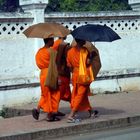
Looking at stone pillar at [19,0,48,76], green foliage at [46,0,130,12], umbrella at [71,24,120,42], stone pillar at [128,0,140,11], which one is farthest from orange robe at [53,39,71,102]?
green foliage at [46,0,130,12]

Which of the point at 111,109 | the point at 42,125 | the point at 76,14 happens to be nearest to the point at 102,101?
the point at 111,109

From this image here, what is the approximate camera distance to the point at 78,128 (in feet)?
30.9

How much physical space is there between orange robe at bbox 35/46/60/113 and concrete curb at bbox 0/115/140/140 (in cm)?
56

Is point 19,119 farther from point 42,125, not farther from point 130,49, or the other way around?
point 130,49

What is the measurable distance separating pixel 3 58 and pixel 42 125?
8.94ft

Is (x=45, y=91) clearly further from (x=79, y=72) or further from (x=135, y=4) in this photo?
(x=135, y=4)

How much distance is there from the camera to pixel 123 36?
539 inches

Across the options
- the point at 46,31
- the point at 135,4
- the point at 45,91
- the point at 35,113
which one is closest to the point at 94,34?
the point at 46,31

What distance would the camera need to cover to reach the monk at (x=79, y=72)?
9562 millimetres

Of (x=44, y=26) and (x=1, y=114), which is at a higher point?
(x=44, y=26)

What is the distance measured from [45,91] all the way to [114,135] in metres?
1.51

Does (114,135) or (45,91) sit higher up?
(45,91)

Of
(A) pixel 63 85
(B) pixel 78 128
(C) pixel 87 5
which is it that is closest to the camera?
(B) pixel 78 128

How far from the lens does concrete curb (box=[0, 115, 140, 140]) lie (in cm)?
884
